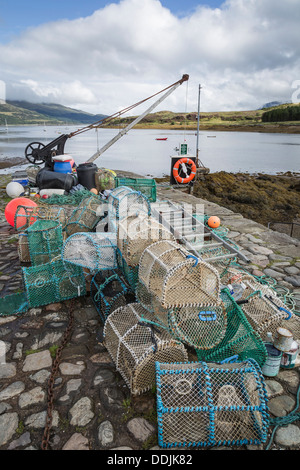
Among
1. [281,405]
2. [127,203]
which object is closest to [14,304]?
[127,203]

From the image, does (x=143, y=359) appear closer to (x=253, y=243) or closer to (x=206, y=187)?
(x=253, y=243)

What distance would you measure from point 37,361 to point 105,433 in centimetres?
156

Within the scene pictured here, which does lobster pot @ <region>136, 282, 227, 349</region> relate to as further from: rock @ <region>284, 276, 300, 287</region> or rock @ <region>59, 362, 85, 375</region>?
rock @ <region>284, 276, 300, 287</region>

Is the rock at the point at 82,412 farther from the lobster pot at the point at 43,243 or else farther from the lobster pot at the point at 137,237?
the lobster pot at the point at 43,243

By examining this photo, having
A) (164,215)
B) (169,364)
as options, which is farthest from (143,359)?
(164,215)

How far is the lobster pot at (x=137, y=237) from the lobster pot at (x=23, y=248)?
2.97 metres

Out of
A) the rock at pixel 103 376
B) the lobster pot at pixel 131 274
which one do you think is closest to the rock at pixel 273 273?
the lobster pot at pixel 131 274

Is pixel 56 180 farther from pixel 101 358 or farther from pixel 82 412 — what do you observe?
pixel 82 412

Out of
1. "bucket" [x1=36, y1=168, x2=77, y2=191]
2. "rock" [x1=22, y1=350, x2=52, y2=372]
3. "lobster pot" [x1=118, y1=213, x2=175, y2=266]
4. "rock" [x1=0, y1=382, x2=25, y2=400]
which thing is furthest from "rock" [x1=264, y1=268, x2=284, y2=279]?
"bucket" [x1=36, y1=168, x2=77, y2=191]

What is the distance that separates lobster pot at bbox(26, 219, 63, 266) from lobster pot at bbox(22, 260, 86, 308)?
851 millimetres

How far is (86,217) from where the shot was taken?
7879mm

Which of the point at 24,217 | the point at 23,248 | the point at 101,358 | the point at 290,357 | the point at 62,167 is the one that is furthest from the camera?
the point at 62,167

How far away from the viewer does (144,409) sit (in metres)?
3.55

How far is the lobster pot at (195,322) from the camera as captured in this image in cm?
392
